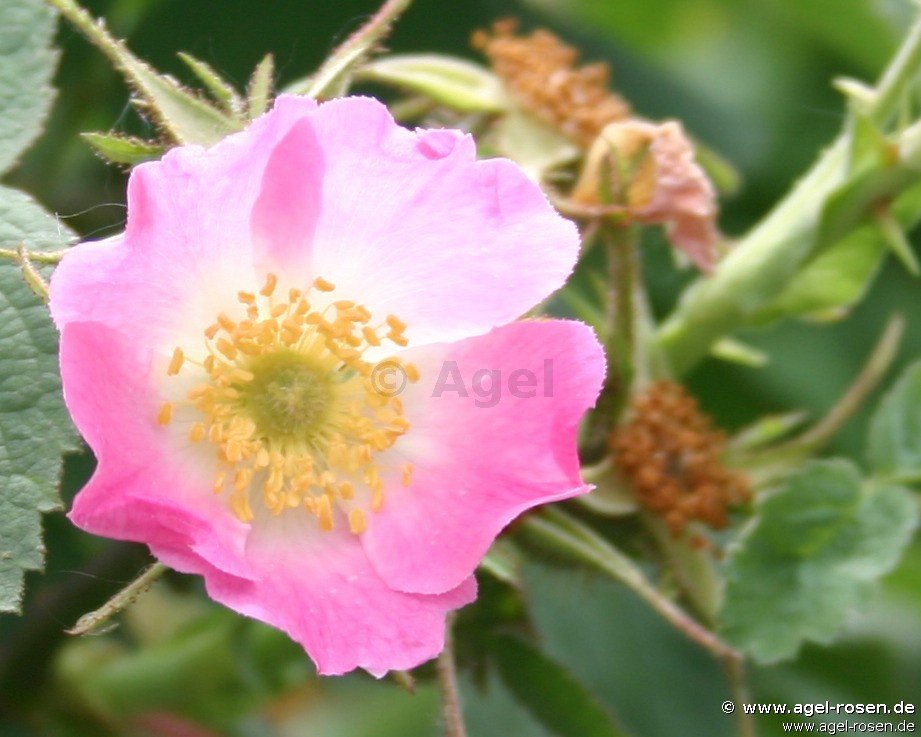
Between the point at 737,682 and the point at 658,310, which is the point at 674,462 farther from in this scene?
the point at 658,310

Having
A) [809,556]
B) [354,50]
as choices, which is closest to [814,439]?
[809,556]

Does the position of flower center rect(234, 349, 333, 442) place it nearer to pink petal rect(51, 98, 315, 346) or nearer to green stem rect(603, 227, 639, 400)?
→ pink petal rect(51, 98, 315, 346)

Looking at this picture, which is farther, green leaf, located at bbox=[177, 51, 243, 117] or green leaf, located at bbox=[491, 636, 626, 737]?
green leaf, located at bbox=[491, 636, 626, 737]

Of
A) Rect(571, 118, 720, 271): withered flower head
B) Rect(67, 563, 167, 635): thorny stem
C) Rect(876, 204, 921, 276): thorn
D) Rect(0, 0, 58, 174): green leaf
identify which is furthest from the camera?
Rect(876, 204, 921, 276): thorn

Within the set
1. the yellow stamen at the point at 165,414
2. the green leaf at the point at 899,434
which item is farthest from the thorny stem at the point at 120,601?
the green leaf at the point at 899,434

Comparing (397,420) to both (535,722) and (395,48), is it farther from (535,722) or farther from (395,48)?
(395,48)

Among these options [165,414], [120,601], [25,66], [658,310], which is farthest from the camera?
[658,310]

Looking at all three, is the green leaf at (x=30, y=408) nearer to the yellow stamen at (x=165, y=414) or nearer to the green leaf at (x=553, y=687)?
the yellow stamen at (x=165, y=414)

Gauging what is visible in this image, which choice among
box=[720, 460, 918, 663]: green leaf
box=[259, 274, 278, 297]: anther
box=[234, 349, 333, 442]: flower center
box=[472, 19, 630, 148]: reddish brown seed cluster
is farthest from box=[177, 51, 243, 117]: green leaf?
box=[720, 460, 918, 663]: green leaf
